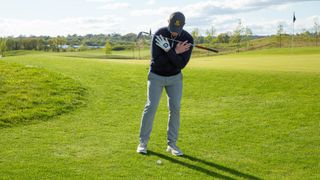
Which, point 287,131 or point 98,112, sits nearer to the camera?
point 287,131

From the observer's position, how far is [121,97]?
1334cm

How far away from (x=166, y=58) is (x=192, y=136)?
90.7 inches

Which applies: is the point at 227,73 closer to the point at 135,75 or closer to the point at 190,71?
the point at 190,71

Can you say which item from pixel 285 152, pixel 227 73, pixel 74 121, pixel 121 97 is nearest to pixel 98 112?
pixel 74 121

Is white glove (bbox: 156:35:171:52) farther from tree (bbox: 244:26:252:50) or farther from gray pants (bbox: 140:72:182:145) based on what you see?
tree (bbox: 244:26:252:50)

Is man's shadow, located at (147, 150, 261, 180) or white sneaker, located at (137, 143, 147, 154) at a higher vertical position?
white sneaker, located at (137, 143, 147, 154)

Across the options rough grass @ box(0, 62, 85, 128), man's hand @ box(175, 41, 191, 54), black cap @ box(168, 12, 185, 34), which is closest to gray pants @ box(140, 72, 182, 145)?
man's hand @ box(175, 41, 191, 54)

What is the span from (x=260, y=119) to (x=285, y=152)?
2.71 m

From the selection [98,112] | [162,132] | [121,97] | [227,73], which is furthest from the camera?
[227,73]

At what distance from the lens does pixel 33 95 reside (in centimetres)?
1241

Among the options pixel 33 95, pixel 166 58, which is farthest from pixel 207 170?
pixel 33 95

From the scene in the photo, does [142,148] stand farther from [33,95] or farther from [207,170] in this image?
[33,95]

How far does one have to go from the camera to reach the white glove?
22.3ft

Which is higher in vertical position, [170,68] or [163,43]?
[163,43]
